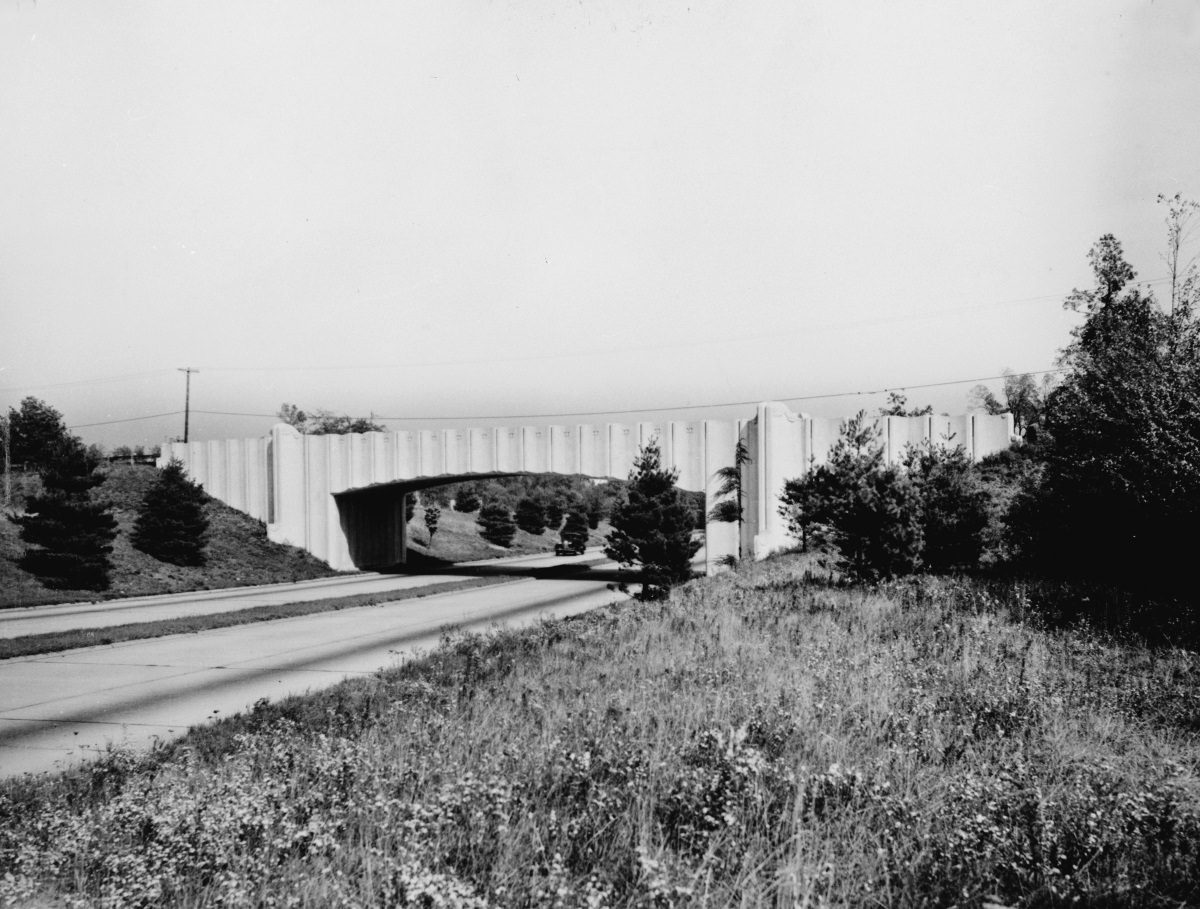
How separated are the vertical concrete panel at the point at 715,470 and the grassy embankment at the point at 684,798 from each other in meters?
22.5

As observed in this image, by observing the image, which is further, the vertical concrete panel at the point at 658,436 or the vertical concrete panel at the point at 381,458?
the vertical concrete panel at the point at 381,458

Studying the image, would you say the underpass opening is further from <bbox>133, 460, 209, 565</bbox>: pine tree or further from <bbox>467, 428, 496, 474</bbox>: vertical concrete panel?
<bbox>133, 460, 209, 565</bbox>: pine tree

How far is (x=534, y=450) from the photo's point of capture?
113 ft

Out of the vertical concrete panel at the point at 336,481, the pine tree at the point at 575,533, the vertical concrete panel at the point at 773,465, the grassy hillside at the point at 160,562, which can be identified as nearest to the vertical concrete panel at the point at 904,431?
the vertical concrete panel at the point at 773,465

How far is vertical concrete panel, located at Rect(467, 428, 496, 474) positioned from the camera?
35562mm

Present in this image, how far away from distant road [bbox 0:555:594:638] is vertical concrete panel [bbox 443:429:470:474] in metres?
5.08

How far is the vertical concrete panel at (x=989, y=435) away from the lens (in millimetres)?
27453

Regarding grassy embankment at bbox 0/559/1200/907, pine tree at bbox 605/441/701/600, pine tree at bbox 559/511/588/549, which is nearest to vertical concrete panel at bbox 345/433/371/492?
pine tree at bbox 605/441/701/600

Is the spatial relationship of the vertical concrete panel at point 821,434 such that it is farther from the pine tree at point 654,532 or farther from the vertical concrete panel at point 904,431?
the pine tree at point 654,532

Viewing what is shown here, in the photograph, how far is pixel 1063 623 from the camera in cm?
1033

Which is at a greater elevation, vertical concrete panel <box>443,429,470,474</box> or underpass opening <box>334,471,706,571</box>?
vertical concrete panel <box>443,429,470,474</box>

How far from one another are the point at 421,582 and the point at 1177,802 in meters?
30.8

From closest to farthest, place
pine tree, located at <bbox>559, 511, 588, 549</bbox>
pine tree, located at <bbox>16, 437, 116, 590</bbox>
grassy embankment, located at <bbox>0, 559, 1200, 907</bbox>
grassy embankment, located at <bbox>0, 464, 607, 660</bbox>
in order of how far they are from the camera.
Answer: grassy embankment, located at <bbox>0, 559, 1200, 907</bbox> < grassy embankment, located at <bbox>0, 464, 607, 660</bbox> < pine tree, located at <bbox>16, 437, 116, 590</bbox> < pine tree, located at <bbox>559, 511, 588, 549</bbox>

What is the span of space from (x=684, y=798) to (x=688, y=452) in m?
27.2
